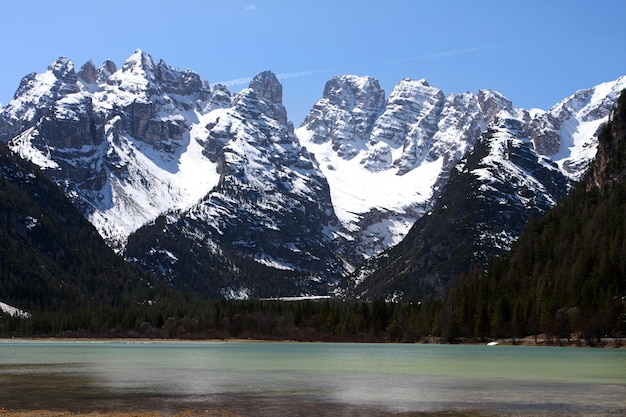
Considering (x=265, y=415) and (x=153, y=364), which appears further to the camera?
(x=153, y=364)

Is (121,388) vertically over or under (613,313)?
under

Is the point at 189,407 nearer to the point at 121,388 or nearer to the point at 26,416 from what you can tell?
the point at 26,416

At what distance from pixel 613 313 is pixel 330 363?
78.5 metres

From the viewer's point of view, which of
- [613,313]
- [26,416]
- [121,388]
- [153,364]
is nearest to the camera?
[26,416]

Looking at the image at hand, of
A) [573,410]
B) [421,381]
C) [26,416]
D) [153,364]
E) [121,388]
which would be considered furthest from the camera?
[153,364]

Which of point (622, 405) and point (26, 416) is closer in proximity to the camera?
point (26, 416)

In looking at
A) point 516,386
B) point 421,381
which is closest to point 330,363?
point 421,381

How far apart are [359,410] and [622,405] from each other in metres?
18.2

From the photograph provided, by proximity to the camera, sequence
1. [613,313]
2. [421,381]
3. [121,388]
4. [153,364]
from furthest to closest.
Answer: [613,313]
[153,364]
[421,381]
[121,388]

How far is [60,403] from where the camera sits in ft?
201

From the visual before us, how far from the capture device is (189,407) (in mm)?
59969

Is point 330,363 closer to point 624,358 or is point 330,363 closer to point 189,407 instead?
point 624,358

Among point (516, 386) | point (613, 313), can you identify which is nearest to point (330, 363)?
point (516, 386)

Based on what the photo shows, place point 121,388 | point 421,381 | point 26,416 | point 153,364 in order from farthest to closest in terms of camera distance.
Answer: point 153,364 < point 421,381 < point 121,388 < point 26,416
